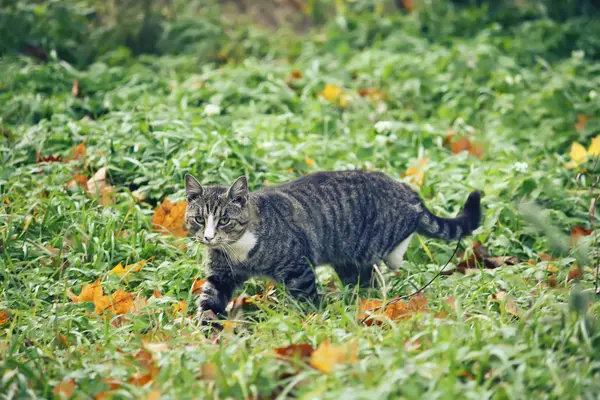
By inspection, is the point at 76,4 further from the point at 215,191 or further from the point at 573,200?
the point at 573,200

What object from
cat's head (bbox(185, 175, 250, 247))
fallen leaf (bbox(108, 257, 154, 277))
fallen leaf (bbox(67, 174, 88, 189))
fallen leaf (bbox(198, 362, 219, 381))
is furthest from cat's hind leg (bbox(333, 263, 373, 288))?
fallen leaf (bbox(67, 174, 88, 189))

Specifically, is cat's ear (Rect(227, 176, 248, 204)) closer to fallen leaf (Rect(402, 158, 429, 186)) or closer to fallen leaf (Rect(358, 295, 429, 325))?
fallen leaf (Rect(358, 295, 429, 325))

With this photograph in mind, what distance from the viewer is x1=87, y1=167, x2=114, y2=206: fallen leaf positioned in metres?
4.84

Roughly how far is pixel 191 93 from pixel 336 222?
2683mm

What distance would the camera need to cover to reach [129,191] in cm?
490

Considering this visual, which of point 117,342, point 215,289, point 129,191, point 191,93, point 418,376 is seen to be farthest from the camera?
point 191,93

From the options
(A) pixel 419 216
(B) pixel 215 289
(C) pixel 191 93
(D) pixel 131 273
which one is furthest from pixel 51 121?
(A) pixel 419 216

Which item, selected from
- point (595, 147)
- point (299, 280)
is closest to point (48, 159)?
point (299, 280)

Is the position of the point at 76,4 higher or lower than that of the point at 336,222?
higher

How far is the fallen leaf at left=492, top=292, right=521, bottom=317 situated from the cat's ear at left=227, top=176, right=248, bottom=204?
55.8 inches

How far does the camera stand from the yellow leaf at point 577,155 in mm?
5488

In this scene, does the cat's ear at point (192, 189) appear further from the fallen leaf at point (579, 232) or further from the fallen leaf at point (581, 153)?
the fallen leaf at point (581, 153)

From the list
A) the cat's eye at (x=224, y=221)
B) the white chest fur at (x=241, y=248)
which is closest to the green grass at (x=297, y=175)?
the white chest fur at (x=241, y=248)

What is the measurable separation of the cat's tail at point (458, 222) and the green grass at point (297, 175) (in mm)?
262
